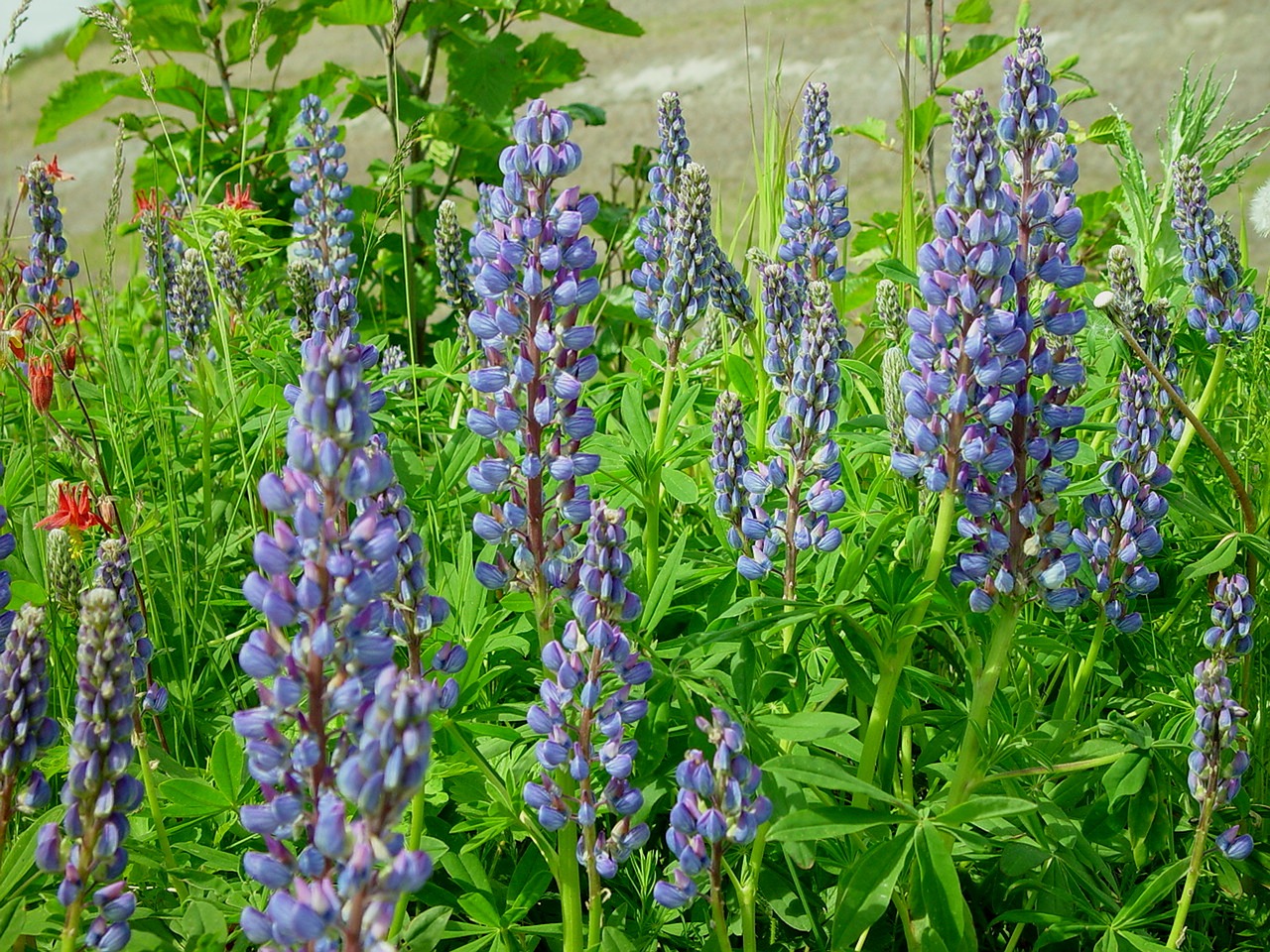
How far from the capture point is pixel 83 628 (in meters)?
1.56

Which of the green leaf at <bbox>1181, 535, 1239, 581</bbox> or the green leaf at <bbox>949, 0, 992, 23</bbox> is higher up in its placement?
the green leaf at <bbox>949, 0, 992, 23</bbox>

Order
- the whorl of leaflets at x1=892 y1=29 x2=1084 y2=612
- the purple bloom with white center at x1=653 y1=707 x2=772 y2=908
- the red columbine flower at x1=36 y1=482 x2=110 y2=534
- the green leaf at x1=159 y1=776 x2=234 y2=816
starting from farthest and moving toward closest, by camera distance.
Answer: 1. the red columbine flower at x1=36 y1=482 x2=110 y2=534
2. the green leaf at x1=159 y1=776 x2=234 y2=816
3. the whorl of leaflets at x1=892 y1=29 x2=1084 y2=612
4. the purple bloom with white center at x1=653 y1=707 x2=772 y2=908

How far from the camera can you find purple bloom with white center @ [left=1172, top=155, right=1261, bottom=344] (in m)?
2.79

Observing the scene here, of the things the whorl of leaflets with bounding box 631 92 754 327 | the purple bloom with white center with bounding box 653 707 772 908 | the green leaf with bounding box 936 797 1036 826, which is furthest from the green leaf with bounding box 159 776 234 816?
the whorl of leaflets with bounding box 631 92 754 327

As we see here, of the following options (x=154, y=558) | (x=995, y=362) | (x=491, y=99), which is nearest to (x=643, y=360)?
(x=154, y=558)

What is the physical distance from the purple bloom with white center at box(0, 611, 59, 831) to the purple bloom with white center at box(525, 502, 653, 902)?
658 millimetres

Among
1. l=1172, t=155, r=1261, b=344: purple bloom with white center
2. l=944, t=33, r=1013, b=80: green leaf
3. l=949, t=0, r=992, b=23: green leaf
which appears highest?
l=949, t=0, r=992, b=23: green leaf

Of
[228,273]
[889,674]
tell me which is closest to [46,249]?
[228,273]

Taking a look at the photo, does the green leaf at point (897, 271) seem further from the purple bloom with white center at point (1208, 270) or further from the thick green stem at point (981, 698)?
the purple bloom with white center at point (1208, 270)

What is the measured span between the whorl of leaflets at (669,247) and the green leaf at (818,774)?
1327 mm

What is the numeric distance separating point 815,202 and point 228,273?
162 cm

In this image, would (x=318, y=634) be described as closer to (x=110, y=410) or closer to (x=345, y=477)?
(x=345, y=477)

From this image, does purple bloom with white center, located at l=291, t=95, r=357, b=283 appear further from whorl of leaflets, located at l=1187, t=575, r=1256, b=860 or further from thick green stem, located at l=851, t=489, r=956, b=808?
whorl of leaflets, located at l=1187, t=575, r=1256, b=860

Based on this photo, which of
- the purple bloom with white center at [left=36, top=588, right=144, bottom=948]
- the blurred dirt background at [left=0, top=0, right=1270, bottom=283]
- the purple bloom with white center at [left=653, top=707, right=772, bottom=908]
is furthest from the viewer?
the blurred dirt background at [left=0, top=0, right=1270, bottom=283]
